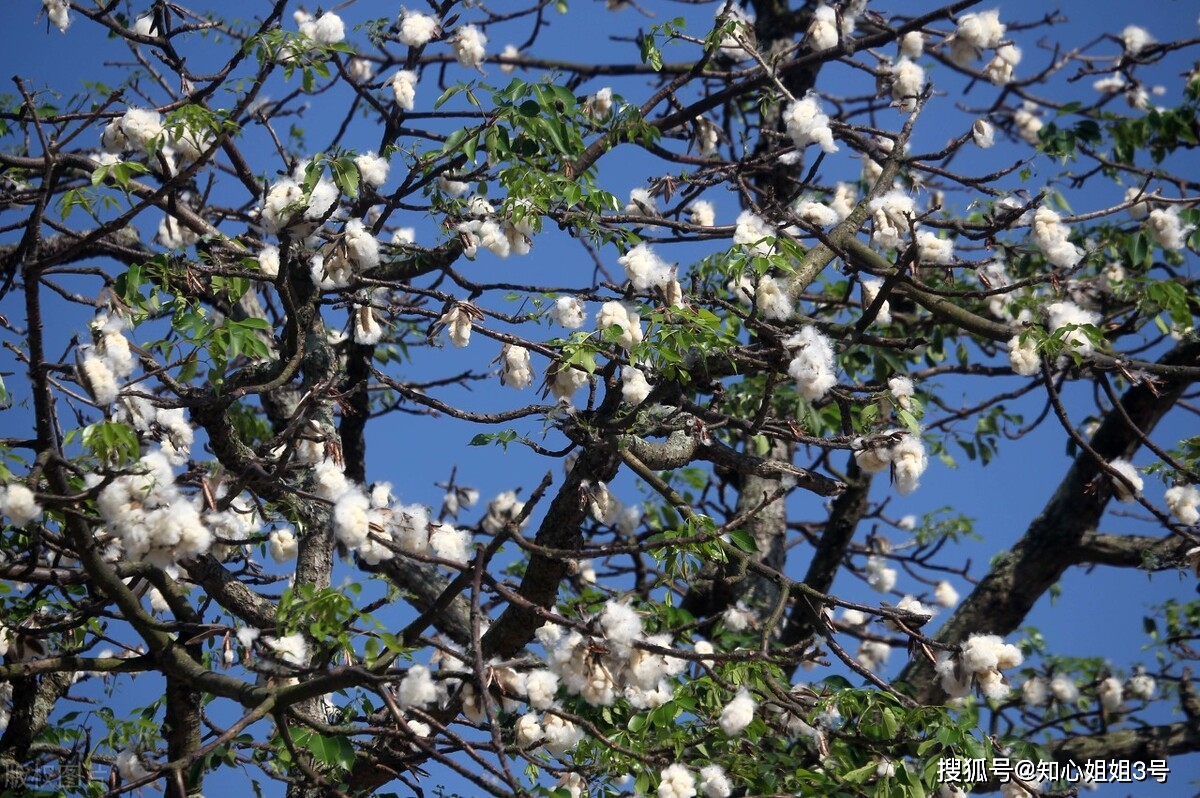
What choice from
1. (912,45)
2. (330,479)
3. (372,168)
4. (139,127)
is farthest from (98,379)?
(912,45)

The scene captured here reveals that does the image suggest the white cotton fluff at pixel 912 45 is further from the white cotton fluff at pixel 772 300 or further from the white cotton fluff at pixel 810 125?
the white cotton fluff at pixel 772 300

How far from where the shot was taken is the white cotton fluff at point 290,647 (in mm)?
3133

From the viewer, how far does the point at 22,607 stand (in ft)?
12.4

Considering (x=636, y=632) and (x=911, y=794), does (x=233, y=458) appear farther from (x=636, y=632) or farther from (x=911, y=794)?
(x=911, y=794)

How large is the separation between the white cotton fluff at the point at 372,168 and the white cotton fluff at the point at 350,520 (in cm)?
123

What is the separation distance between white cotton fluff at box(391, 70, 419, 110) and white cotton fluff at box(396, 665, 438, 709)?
220 cm

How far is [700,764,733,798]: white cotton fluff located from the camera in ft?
11.1

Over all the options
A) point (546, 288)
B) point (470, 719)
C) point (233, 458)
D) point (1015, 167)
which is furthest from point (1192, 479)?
point (233, 458)

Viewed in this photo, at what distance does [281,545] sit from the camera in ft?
13.9

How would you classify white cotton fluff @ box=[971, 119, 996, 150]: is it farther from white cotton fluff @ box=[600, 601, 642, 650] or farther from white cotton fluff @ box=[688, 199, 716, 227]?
white cotton fluff @ box=[600, 601, 642, 650]

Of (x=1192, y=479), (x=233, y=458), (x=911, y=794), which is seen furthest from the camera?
(x=1192, y=479)

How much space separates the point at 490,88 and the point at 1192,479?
2.62 meters

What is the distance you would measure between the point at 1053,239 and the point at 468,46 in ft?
7.64

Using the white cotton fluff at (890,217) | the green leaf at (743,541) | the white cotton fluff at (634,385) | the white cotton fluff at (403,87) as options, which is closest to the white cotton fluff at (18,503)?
the white cotton fluff at (634,385)
